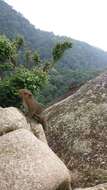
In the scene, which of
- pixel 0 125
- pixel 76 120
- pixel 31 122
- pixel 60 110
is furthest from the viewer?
pixel 60 110

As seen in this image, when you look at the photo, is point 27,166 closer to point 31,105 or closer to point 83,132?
point 31,105

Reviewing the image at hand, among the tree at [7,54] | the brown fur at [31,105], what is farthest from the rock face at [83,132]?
the tree at [7,54]

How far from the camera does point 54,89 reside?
57.7 meters

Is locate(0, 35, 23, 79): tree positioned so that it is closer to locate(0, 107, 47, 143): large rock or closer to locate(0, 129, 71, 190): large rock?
locate(0, 107, 47, 143): large rock

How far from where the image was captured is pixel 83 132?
60.9 feet

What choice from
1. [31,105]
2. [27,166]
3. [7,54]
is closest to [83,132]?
[31,105]

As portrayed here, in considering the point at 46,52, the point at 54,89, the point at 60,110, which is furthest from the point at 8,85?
the point at 46,52

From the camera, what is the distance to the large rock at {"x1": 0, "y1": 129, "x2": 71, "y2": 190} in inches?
446

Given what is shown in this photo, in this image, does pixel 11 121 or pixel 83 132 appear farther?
pixel 83 132

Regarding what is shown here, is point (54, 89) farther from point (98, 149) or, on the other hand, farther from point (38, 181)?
point (38, 181)

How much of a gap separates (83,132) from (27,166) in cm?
709

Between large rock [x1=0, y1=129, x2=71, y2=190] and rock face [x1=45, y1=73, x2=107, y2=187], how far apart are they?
300 centimetres

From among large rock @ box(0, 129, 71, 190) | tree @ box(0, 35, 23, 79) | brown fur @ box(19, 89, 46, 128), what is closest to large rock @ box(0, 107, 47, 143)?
brown fur @ box(19, 89, 46, 128)

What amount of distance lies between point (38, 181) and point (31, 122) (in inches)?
189
